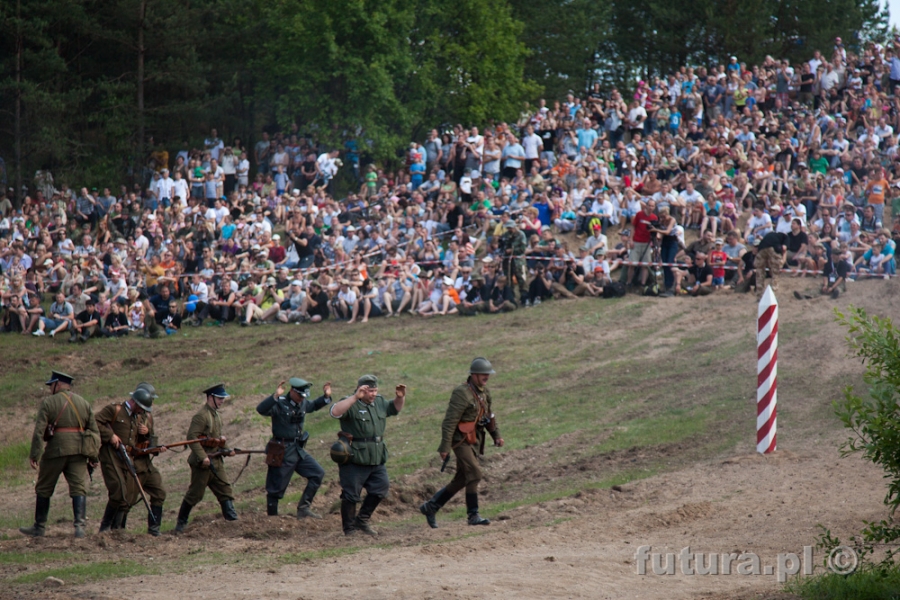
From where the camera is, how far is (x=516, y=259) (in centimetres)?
2461

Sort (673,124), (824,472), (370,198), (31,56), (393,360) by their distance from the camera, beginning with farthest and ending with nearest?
1. (31,56)
2. (370,198)
3. (673,124)
4. (393,360)
5. (824,472)

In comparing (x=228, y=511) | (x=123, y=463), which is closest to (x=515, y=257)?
(x=228, y=511)

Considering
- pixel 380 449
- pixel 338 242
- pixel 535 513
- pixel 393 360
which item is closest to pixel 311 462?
pixel 380 449

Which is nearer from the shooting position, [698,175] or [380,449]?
[380,449]

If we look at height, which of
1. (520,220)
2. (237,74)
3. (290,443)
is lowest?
(290,443)

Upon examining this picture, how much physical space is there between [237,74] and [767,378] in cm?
2915

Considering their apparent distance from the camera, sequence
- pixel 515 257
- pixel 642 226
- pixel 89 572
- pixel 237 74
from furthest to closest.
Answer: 1. pixel 237 74
2. pixel 515 257
3. pixel 642 226
4. pixel 89 572

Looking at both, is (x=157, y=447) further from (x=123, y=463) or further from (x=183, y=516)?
(x=183, y=516)

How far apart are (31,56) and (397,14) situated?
1286 cm

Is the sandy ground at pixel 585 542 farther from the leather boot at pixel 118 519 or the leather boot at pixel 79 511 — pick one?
the leather boot at pixel 118 519

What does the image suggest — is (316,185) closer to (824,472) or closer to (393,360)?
(393,360)

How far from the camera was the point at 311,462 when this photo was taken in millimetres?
13695

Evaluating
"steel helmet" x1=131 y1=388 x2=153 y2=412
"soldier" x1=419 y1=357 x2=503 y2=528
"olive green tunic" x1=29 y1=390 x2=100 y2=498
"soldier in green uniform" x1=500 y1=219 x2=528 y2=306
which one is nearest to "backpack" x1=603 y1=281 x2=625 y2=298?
"soldier in green uniform" x1=500 y1=219 x2=528 y2=306

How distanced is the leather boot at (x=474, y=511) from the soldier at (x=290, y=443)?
85.0 inches
